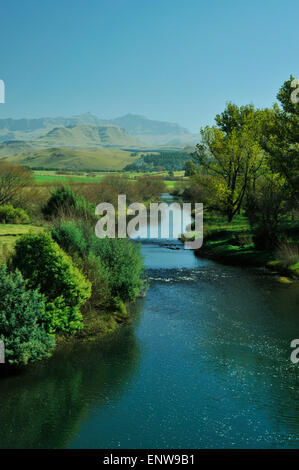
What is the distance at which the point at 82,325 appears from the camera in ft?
67.3

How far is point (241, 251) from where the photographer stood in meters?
41.8

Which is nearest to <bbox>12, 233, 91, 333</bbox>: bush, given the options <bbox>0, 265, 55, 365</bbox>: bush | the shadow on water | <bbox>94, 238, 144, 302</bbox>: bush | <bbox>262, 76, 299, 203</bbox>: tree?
<bbox>0, 265, 55, 365</bbox>: bush

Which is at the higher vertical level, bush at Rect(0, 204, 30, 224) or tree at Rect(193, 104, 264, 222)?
tree at Rect(193, 104, 264, 222)

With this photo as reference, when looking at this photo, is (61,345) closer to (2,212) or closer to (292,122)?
(2,212)

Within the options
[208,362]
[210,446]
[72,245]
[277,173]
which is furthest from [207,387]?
[277,173]

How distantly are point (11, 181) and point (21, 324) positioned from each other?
3802 centimetres

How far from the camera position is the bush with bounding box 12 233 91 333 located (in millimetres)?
19922

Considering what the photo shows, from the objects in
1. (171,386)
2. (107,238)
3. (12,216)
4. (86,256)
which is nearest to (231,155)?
(12,216)

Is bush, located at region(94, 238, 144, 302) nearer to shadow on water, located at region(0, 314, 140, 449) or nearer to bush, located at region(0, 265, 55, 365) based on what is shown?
shadow on water, located at region(0, 314, 140, 449)

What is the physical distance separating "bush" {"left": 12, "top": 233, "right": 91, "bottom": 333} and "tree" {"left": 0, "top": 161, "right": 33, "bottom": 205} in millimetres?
32957

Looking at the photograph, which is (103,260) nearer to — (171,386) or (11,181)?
(171,386)

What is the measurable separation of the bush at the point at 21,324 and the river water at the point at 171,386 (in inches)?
34.7

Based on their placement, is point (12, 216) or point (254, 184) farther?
point (254, 184)
